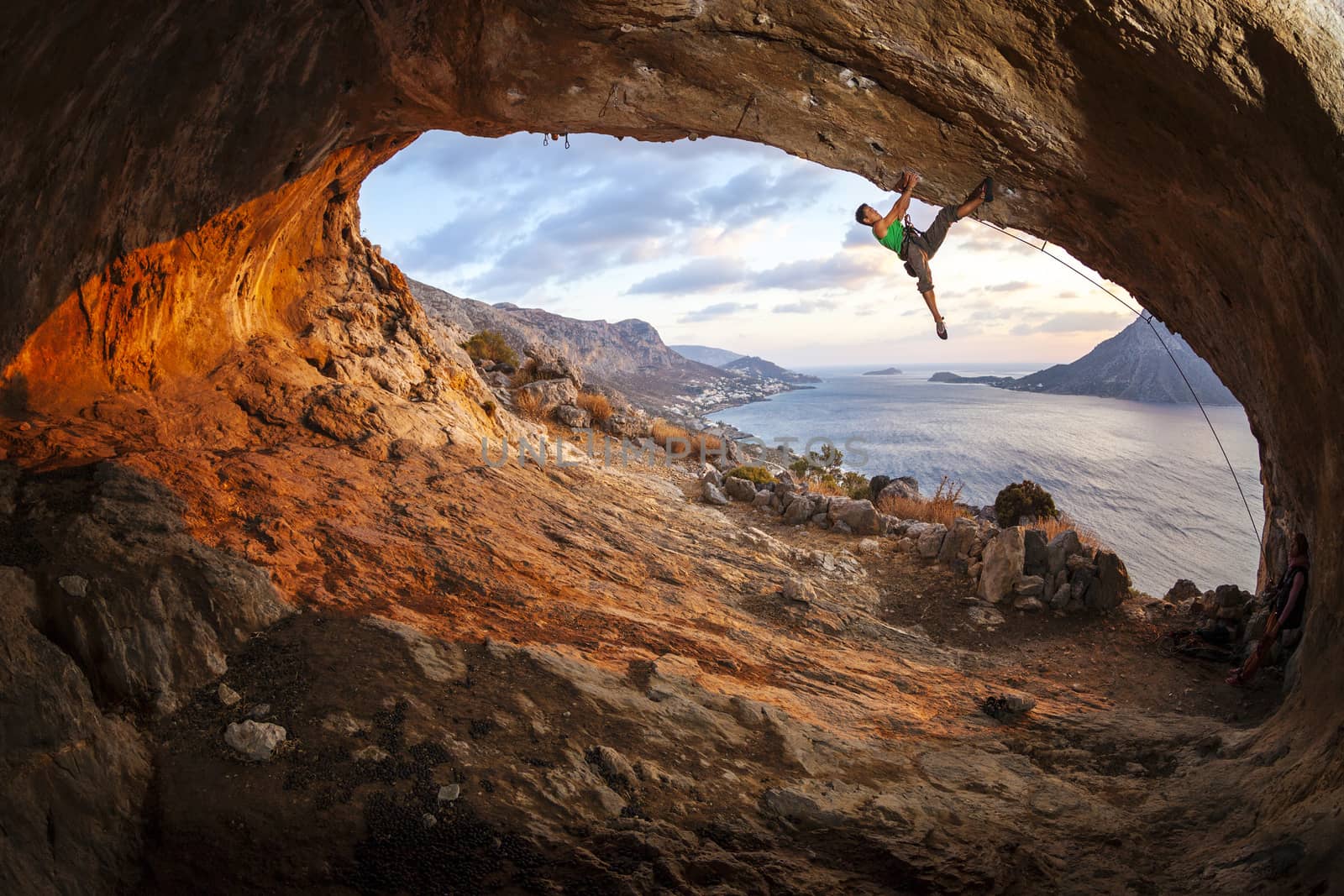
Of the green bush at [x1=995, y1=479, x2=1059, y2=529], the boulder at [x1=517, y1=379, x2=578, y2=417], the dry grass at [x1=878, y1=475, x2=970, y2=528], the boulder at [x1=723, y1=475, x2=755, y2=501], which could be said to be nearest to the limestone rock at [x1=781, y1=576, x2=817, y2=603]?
the boulder at [x1=723, y1=475, x2=755, y2=501]

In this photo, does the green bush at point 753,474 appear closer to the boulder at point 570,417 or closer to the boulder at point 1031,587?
the boulder at point 570,417

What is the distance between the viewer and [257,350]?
805 cm

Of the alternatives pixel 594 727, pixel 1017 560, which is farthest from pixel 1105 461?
pixel 594 727

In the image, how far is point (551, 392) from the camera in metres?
16.5

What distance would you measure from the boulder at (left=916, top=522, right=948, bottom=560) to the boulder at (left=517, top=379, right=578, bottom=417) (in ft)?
30.0

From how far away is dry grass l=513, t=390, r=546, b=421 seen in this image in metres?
15.6

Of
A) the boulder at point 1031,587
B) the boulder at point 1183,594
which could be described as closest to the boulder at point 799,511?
the boulder at point 1031,587

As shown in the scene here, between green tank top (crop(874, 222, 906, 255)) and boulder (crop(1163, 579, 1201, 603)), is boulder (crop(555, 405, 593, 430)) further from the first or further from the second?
boulder (crop(1163, 579, 1201, 603))

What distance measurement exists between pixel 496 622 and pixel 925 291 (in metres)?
4.60

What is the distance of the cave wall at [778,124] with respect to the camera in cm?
414

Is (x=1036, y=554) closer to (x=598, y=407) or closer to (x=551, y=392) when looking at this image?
(x=598, y=407)

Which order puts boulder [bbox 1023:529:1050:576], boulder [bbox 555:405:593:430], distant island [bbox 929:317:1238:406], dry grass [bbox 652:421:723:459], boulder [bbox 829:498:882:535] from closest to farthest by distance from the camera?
boulder [bbox 1023:529:1050:576] < boulder [bbox 829:498:882:535] < boulder [bbox 555:405:593:430] < dry grass [bbox 652:421:723:459] < distant island [bbox 929:317:1238:406]

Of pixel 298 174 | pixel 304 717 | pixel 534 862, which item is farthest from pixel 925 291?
pixel 298 174

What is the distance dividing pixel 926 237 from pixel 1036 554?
234 inches
